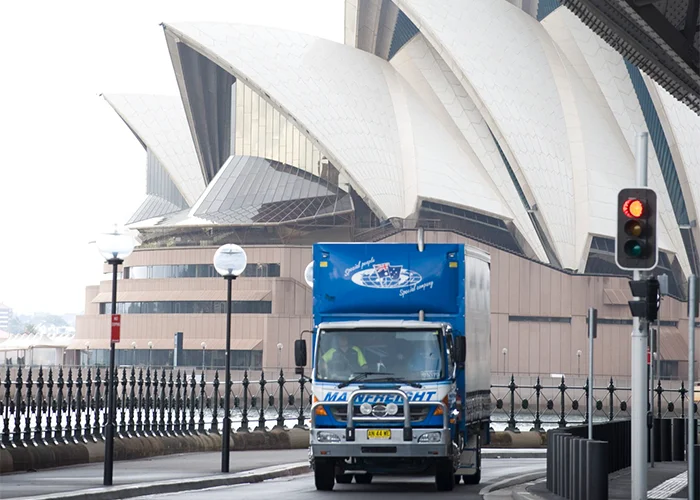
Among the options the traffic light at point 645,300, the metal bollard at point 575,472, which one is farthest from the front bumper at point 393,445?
the traffic light at point 645,300

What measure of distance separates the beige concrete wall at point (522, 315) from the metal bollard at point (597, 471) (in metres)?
58.0

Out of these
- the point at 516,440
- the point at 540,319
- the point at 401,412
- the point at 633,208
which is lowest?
the point at 516,440

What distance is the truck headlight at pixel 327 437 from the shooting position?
18.2 m

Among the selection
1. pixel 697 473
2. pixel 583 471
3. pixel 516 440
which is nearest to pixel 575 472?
pixel 583 471

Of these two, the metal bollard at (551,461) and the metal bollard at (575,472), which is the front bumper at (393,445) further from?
the metal bollard at (575,472)

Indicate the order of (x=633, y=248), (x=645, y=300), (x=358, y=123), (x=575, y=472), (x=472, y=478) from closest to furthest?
(x=633, y=248), (x=645, y=300), (x=575, y=472), (x=472, y=478), (x=358, y=123)

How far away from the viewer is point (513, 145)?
71.1 meters

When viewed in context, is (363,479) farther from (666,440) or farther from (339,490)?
(666,440)

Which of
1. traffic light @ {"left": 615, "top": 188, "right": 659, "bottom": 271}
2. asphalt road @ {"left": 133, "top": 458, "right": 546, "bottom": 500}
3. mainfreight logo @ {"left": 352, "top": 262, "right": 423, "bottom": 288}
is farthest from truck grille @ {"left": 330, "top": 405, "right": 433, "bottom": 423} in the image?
traffic light @ {"left": 615, "top": 188, "right": 659, "bottom": 271}

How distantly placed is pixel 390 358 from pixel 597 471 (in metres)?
3.77

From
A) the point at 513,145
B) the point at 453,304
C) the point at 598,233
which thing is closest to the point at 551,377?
the point at 598,233

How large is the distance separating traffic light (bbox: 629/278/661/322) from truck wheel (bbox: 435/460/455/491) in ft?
17.2

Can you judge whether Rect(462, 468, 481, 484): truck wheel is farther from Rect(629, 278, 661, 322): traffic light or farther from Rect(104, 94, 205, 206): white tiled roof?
Rect(104, 94, 205, 206): white tiled roof

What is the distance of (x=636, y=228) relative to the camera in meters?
14.1
